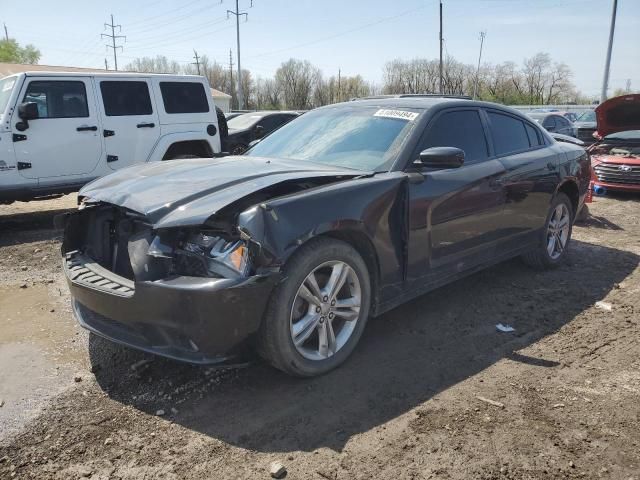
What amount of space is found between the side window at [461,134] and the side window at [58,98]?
19.2ft

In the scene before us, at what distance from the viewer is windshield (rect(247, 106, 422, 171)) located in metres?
3.74

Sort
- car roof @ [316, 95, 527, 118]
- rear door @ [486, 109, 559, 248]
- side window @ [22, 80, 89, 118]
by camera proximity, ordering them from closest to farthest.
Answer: car roof @ [316, 95, 527, 118] → rear door @ [486, 109, 559, 248] → side window @ [22, 80, 89, 118]

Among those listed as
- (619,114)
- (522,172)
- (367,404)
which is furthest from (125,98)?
(619,114)

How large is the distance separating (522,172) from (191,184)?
3022 millimetres

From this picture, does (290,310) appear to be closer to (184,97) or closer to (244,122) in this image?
(184,97)

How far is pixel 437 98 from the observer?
4434 mm

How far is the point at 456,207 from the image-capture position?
12.8 ft

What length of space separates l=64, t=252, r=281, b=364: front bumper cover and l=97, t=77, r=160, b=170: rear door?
5657 mm

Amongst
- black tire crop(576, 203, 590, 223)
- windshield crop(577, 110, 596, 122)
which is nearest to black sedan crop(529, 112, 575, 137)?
windshield crop(577, 110, 596, 122)

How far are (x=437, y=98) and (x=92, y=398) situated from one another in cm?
347

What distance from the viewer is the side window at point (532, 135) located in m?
5.14

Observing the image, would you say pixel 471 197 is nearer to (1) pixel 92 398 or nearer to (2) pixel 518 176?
(2) pixel 518 176

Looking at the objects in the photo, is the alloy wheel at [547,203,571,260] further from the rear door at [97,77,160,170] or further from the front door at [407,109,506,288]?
the rear door at [97,77,160,170]

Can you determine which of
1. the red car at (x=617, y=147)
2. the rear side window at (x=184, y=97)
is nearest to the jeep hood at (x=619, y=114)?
the red car at (x=617, y=147)
